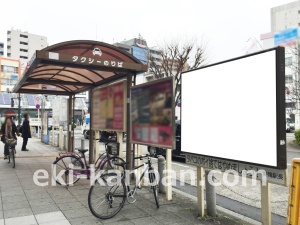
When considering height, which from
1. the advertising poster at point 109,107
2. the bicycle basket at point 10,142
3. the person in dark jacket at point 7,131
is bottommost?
the bicycle basket at point 10,142

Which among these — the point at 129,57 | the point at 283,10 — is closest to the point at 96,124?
the point at 129,57

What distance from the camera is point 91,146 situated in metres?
8.86

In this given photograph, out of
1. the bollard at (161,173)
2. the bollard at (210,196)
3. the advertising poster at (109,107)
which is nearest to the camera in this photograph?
the bollard at (210,196)

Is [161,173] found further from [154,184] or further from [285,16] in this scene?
[285,16]

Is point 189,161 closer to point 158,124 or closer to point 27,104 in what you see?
point 158,124

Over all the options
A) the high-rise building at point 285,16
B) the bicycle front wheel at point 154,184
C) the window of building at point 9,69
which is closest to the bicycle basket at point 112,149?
the bicycle front wheel at point 154,184

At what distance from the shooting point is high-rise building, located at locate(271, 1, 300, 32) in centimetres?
5703

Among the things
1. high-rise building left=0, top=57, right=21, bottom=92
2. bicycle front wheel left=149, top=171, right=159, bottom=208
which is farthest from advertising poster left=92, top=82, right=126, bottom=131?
high-rise building left=0, top=57, right=21, bottom=92

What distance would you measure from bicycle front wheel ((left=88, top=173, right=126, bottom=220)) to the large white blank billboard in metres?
1.23

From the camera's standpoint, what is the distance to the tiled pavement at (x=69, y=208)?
4113 millimetres

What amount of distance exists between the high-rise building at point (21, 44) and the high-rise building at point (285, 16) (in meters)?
67.1

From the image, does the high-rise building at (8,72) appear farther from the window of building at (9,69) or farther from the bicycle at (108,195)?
the bicycle at (108,195)

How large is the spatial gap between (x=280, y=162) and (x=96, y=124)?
5816 millimetres

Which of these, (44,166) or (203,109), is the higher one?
(203,109)
